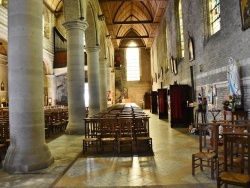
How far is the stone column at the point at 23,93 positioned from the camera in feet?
15.7

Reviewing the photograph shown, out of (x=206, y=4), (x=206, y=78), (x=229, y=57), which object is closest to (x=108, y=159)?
(x=229, y=57)

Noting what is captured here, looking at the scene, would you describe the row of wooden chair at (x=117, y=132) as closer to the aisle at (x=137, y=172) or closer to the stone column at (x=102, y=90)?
the aisle at (x=137, y=172)

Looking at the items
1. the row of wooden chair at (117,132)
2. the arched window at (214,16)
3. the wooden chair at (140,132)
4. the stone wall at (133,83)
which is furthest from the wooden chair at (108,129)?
the stone wall at (133,83)

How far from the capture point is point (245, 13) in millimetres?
6004

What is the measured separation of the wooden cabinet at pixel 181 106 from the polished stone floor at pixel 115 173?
5.50 metres

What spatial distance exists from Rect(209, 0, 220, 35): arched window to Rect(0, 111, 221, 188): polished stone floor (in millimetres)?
4867

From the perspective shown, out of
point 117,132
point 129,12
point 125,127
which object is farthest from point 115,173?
point 129,12

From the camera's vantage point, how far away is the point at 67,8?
9430 mm

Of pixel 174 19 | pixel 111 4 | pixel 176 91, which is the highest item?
pixel 111 4

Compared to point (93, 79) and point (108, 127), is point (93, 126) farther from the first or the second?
point (93, 79)

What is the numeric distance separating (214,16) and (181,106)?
14.6 feet

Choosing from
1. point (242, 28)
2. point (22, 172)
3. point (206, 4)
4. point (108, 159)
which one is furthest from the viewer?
point (206, 4)

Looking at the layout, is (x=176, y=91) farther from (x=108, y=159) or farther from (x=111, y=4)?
(x=111, y=4)

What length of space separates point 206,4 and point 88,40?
274 inches
